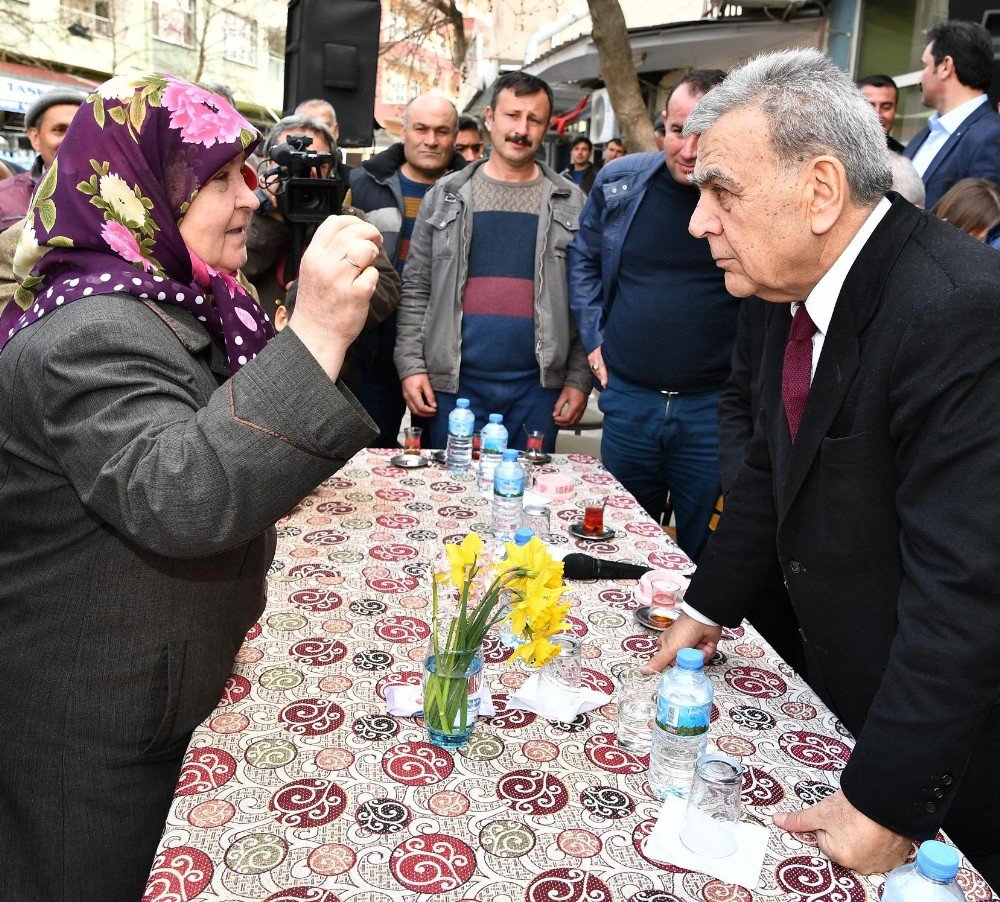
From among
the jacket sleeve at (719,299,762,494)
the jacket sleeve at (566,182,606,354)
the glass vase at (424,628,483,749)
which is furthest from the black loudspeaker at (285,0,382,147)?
the glass vase at (424,628,483,749)

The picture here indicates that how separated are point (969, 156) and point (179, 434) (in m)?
4.49

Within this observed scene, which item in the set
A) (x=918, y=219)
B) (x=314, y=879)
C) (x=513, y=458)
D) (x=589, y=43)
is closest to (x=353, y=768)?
(x=314, y=879)

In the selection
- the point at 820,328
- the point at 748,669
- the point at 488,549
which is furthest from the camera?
the point at 488,549

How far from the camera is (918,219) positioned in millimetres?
1448

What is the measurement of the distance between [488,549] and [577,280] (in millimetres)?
1898

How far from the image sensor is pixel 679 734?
1.37 metres

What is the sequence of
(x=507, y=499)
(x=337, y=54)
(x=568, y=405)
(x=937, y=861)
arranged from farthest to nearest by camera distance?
(x=337, y=54), (x=568, y=405), (x=507, y=499), (x=937, y=861)

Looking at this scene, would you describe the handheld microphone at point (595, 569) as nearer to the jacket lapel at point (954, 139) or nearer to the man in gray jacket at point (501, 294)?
the man in gray jacket at point (501, 294)

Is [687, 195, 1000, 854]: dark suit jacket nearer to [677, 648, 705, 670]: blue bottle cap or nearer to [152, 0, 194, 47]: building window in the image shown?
[677, 648, 705, 670]: blue bottle cap

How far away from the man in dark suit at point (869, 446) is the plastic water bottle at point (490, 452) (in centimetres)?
116

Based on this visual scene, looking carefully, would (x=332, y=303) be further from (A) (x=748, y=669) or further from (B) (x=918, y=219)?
(A) (x=748, y=669)

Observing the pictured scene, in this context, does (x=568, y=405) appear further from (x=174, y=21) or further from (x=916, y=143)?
(x=174, y=21)

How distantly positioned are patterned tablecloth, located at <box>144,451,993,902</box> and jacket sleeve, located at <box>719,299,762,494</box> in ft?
3.00

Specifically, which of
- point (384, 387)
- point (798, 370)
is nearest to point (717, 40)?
point (384, 387)
